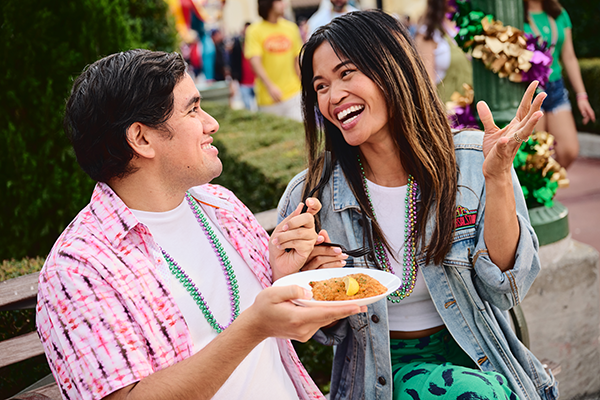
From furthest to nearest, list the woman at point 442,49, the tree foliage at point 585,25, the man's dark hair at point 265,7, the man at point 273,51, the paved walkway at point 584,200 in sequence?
1. the tree foliage at point 585,25
2. the man at point 273,51
3. the man's dark hair at point 265,7
4. the paved walkway at point 584,200
5. the woman at point 442,49

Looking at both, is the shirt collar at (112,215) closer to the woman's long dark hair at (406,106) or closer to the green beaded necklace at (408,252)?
the woman's long dark hair at (406,106)

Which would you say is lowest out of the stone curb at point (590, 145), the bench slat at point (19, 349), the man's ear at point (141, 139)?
the stone curb at point (590, 145)

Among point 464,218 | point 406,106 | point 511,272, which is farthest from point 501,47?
point 511,272

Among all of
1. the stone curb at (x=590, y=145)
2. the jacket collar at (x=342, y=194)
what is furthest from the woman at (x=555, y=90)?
the stone curb at (x=590, y=145)

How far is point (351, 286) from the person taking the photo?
68.6 inches

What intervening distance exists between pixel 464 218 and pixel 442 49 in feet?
12.1

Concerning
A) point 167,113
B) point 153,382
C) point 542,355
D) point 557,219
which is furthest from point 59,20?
point 542,355

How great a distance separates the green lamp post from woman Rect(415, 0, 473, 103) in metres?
1.79

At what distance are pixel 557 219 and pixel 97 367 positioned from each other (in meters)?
2.92

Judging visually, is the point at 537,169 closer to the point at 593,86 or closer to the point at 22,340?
the point at 22,340

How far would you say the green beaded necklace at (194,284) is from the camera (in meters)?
1.93

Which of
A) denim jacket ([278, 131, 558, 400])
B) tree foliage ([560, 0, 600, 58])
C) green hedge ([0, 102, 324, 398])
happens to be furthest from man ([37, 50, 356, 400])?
tree foliage ([560, 0, 600, 58])

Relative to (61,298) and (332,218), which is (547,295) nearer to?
(332,218)

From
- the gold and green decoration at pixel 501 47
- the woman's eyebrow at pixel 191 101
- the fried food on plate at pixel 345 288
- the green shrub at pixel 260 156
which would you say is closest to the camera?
the fried food on plate at pixel 345 288
